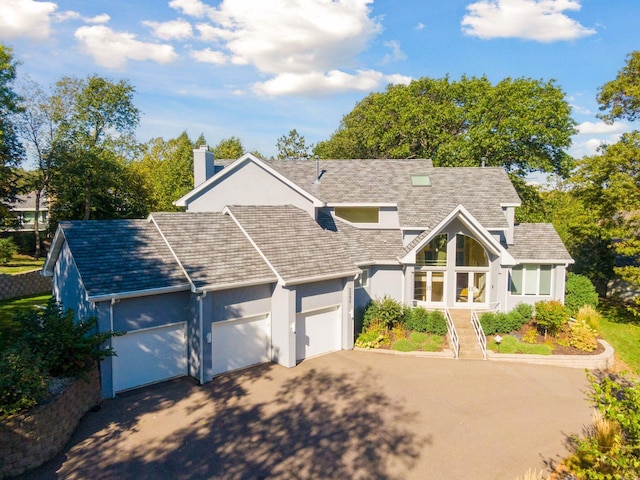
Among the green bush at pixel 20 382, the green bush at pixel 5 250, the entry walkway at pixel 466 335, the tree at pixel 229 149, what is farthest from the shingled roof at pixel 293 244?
the tree at pixel 229 149

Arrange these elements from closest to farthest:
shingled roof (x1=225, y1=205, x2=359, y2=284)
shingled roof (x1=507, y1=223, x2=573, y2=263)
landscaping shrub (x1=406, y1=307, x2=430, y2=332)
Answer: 1. shingled roof (x1=225, y1=205, x2=359, y2=284)
2. landscaping shrub (x1=406, y1=307, x2=430, y2=332)
3. shingled roof (x1=507, y1=223, x2=573, y2=263)

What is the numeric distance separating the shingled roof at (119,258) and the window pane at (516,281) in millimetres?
18834

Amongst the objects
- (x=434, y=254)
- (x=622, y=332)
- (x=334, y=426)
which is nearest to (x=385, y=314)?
(x=434, y=254)

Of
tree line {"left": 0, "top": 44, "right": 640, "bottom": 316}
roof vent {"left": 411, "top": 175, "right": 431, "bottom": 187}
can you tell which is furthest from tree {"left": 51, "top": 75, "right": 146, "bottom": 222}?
roof vent {"left": 411, "top": 175, "right": 431, "bottom": 187}

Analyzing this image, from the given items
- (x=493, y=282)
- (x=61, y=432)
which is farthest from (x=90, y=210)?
(x=493, y=282)

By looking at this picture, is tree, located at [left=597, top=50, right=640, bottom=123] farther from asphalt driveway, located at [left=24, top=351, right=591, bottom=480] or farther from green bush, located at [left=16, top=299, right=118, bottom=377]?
green bush, located at [left=16, top=299, right=118, bottom=377]

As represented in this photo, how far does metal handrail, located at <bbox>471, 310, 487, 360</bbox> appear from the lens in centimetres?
1930

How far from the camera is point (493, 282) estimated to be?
74.0 feet

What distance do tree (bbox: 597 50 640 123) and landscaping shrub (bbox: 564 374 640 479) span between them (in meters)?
18.0

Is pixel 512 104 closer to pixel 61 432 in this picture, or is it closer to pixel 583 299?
pixel 583 299

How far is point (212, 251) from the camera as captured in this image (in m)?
17.3

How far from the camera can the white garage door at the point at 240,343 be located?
16297 mm

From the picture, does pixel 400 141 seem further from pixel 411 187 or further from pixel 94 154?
pixel 94 154

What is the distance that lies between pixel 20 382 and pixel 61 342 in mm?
2022
